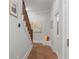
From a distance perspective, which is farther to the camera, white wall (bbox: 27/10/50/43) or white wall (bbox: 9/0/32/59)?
white wall (bbox: 27/10/50/43)

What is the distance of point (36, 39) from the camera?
35.8ft

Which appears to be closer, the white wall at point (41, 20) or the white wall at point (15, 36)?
the white wall at point (15, 36)

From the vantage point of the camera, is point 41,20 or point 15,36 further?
point 41,20

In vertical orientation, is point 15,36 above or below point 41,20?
below
